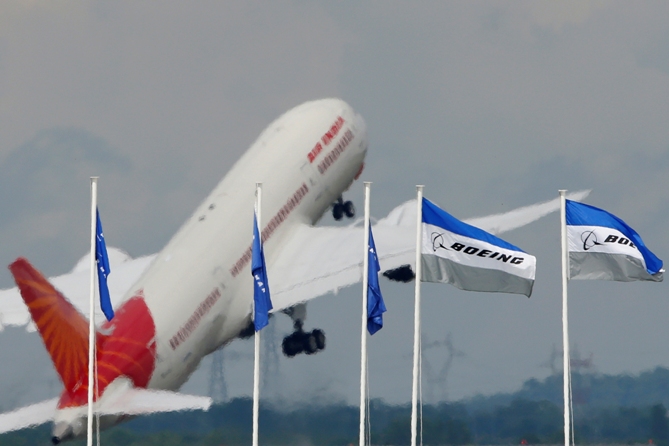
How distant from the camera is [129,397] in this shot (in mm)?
58688

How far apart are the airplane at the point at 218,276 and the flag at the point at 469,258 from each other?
32.0 ft

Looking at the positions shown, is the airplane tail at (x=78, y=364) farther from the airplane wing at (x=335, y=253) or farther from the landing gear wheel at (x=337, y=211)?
the landing gear wheel at (x=337, y=211)

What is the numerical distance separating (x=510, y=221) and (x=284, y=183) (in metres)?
10.0

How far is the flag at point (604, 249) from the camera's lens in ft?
164

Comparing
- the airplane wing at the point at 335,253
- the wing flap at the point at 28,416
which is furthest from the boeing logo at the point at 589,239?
the wing flap at the point at 28,416

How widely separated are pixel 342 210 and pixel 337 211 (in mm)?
256

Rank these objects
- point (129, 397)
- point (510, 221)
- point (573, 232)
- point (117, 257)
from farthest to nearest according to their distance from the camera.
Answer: point (117, 257)
point (510, 221)
point (129, 397)
point (573, 232)

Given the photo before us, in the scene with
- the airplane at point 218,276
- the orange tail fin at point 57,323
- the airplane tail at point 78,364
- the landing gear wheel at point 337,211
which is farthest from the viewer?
the landing gear wheel at point 337,211

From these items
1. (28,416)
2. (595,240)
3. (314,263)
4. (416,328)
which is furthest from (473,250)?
(314,263)

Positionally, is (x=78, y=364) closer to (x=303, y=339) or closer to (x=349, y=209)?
(x=303, y=339)

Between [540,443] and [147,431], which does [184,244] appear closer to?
[147,431]

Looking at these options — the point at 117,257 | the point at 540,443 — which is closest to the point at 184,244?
the point at 117,257

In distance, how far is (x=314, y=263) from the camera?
7088 centimetres

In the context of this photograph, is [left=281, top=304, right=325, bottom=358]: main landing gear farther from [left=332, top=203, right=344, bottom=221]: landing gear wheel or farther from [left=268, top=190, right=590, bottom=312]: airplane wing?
[left=332, top=203, right=344, bottom=221]: landing gear wheel
